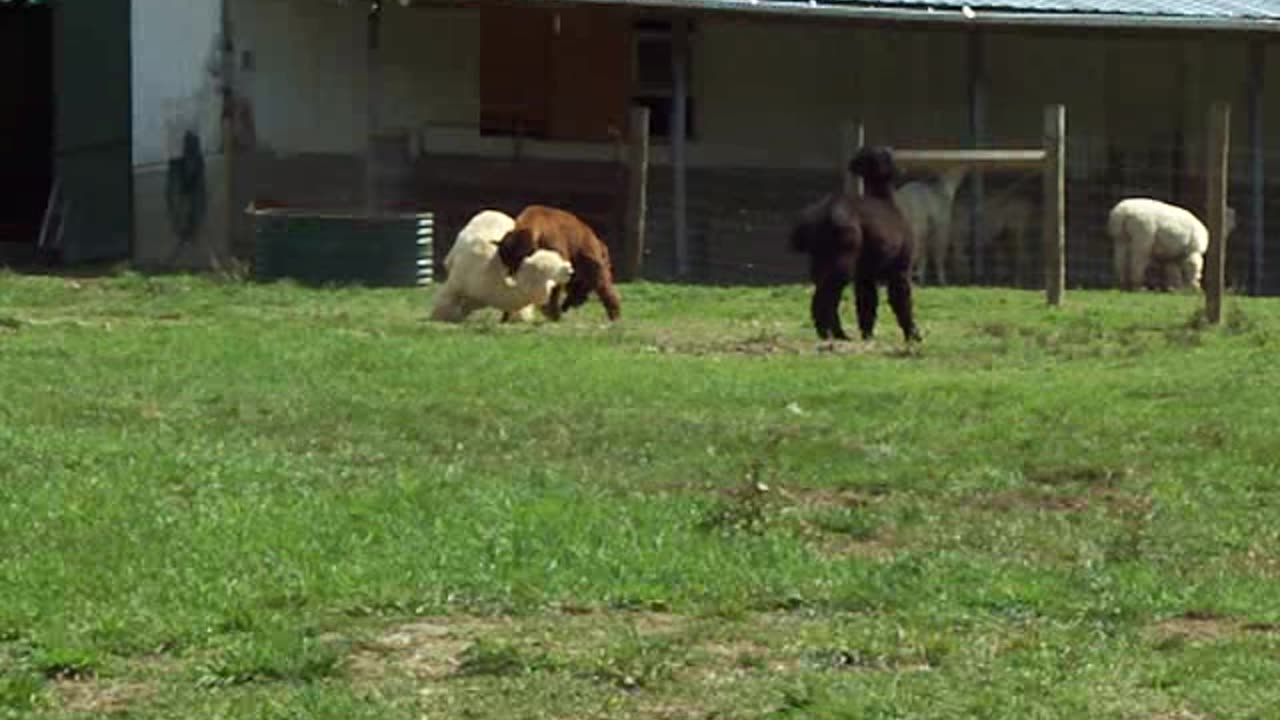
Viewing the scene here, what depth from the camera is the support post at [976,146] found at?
2620cm

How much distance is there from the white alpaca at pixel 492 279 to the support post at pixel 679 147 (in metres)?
6.06

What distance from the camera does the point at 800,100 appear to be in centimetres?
2825

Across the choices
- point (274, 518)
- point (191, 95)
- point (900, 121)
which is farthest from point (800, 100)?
point (274, 518)

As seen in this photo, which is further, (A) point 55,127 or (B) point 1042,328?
(A) point 55,127

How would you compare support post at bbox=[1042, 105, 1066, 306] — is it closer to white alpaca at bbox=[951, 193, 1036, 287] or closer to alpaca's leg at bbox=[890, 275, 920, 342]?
alpaca's leg at bbox=[890, 275, 920, 342]

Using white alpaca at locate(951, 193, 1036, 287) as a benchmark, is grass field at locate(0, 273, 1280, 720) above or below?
below

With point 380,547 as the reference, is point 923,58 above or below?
above

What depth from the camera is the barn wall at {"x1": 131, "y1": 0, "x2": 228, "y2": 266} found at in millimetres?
25938

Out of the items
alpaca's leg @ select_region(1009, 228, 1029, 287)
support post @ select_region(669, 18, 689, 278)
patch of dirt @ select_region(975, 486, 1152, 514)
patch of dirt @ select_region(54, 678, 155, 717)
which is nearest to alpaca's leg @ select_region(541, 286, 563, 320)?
support post @ select_region(669, 18, 689, 278)

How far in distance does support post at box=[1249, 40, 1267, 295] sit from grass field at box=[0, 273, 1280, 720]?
30.4ft

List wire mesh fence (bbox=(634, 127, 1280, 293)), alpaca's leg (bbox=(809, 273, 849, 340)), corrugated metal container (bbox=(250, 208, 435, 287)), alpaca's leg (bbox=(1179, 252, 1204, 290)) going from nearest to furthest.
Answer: alpaca's leg (bbox=(809, 273, 849, 340))
corrugated metal container (bbox=(250, 208, 435, 287))
alpaca's leg (bbox=(1179, 252, 1204, 290))
wire mesh fence (bbox=(634, 127, 1280, 293))

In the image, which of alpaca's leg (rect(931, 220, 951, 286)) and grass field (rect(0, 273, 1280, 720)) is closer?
grass field (rect(0, 273, 1280, 720))

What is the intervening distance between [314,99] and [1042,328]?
9.55 metres

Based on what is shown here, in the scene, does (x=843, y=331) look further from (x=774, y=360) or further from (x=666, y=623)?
(x=666, y=623)
